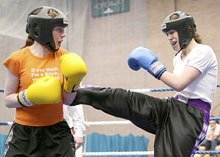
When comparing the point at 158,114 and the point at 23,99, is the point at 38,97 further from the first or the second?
the point at 158,114

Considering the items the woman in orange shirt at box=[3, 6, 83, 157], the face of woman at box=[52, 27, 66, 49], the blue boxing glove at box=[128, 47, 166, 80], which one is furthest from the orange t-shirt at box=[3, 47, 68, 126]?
the blue boxing glove at box=[128, 47, 166, 80]

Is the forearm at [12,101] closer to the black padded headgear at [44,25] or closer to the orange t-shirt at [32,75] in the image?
the orange t-shirt at [32,75]

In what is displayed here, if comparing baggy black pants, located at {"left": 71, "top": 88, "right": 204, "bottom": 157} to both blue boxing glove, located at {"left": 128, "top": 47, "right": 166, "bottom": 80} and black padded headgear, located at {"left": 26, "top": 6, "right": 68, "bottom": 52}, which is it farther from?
black padded headgear, located at {"left": 26, "top": 6, "right": 68, "bottom": 52}

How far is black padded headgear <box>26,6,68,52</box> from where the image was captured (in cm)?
148

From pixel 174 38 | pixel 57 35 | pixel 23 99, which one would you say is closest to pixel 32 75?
pixel 23 99

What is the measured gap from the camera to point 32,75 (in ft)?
4.67

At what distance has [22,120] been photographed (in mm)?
1430

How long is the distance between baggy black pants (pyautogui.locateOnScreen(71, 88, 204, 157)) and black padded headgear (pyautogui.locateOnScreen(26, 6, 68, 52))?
0.35 metres

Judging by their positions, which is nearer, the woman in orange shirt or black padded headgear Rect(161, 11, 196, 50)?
the woman in orange shirt

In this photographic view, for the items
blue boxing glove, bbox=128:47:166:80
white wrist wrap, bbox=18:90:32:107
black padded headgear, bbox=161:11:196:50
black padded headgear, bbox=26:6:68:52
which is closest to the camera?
white wrist wrap, bbox=18:90:32:107

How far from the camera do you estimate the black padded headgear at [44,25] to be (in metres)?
1.48

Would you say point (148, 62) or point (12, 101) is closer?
point (12, 101)

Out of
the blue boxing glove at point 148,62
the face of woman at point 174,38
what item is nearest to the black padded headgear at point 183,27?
the face of woman at point 174,38

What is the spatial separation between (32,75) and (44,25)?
0.83 ft
